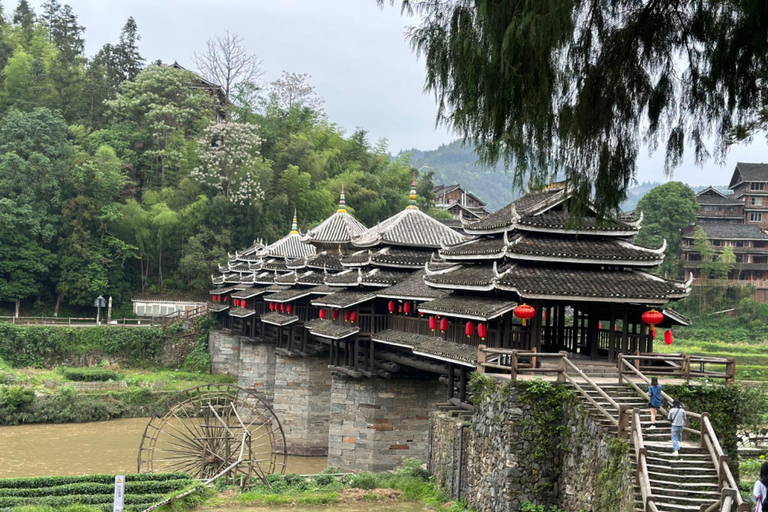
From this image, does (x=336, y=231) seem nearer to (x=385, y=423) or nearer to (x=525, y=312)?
(x=385, y=423)

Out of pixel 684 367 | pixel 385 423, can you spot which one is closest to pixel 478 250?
pixel 684 367

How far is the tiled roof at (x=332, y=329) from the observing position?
77.5 feet

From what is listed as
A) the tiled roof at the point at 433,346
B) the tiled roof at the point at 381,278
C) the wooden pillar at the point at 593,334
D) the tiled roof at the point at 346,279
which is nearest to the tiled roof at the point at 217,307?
the tiled roof at the point at 346,279

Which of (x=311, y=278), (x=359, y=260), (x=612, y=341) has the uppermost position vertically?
(x=359, y=260)

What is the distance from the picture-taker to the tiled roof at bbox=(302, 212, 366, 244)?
3141 cm

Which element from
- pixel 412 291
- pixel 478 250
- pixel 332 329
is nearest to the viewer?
pixel 478 250

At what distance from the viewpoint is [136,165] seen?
182 feet

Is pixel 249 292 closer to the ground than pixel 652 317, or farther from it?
closer to the ground

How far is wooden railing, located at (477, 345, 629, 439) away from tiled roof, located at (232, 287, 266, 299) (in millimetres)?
22091

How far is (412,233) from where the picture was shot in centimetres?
2553

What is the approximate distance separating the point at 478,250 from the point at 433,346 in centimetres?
270

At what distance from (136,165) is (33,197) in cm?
1092

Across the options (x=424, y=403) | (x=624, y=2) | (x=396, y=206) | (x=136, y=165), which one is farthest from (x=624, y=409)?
(x=136, y=165)

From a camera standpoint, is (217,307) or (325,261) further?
(217,307)
